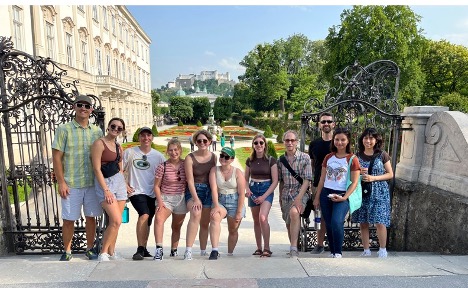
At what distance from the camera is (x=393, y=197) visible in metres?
4.95

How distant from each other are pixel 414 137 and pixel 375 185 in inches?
51.1

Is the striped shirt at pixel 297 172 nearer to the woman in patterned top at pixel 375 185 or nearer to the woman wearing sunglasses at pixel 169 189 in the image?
the woman in patterned top at pixel 375 185

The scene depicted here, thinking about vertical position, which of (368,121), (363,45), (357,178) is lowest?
(357,178)

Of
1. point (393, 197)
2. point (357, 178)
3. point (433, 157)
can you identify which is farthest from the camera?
point (393, 197)

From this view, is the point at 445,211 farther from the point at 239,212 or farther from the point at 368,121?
the point at 239,212

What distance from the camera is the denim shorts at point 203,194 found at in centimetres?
388

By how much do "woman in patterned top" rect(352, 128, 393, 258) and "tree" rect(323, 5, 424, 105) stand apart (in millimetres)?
22719

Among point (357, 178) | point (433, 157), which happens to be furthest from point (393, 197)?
point (357, 178)

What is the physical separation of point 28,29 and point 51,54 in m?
3.13

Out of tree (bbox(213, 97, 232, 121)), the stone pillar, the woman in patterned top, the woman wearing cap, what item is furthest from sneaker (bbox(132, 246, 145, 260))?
tree (bbox(213, 97, 232, 121))

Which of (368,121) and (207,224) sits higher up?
(368,121)

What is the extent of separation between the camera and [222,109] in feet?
202

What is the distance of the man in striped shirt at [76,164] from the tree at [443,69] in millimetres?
31913

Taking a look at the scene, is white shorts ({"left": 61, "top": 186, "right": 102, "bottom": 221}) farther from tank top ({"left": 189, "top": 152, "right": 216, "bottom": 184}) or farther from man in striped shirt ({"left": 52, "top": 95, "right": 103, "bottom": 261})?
tank top ({"left": 189, "top": 152, "right": 216, "bottom": 184})
